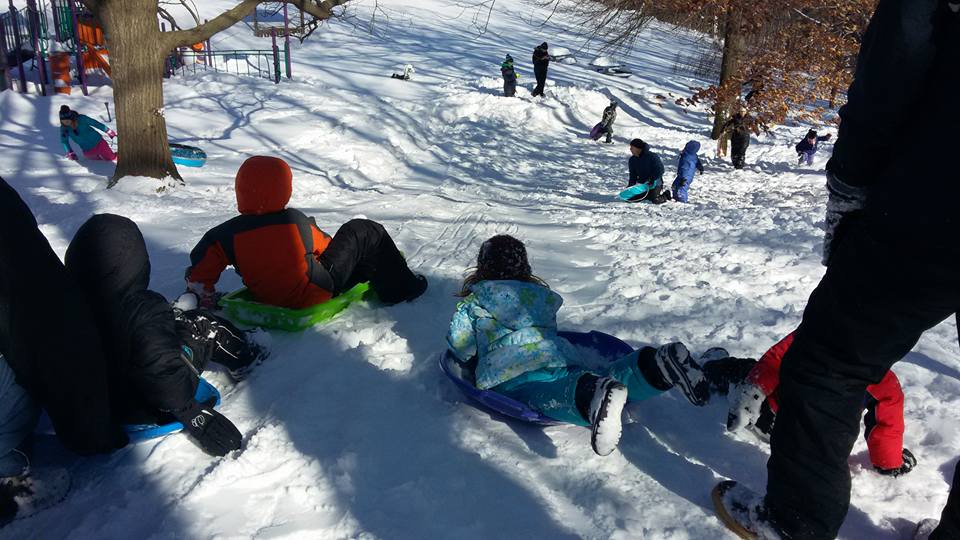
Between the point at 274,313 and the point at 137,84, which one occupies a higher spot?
the point at 137,84

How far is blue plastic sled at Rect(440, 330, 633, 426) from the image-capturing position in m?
2.62

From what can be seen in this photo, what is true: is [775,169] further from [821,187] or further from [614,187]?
[614,187]

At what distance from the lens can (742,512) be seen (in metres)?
2.03

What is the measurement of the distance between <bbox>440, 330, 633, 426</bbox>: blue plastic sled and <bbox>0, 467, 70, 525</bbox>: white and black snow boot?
1.58 m

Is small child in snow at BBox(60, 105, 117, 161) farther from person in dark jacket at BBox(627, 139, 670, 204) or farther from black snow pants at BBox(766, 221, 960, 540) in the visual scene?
black snow pants at BBox(766, 221, 960, 540)

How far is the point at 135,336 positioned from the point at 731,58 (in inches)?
488

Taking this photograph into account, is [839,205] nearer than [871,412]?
Yes

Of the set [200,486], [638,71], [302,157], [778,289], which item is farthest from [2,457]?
[638,71]

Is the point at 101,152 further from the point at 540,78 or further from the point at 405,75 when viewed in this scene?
the point at 540,78

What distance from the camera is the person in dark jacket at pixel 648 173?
8.67 m

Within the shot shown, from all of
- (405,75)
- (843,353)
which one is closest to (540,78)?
(405,75)

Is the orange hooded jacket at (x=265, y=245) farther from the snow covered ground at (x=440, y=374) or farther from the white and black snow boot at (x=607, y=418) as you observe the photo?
the white and black snow boot at (x=607, y=418)

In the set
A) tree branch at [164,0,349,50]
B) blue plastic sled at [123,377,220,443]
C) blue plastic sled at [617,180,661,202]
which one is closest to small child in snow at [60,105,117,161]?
tree branch at [164,0,349,50]

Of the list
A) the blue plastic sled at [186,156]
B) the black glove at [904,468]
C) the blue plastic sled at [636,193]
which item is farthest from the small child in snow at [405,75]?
the black glove at [904,468]
